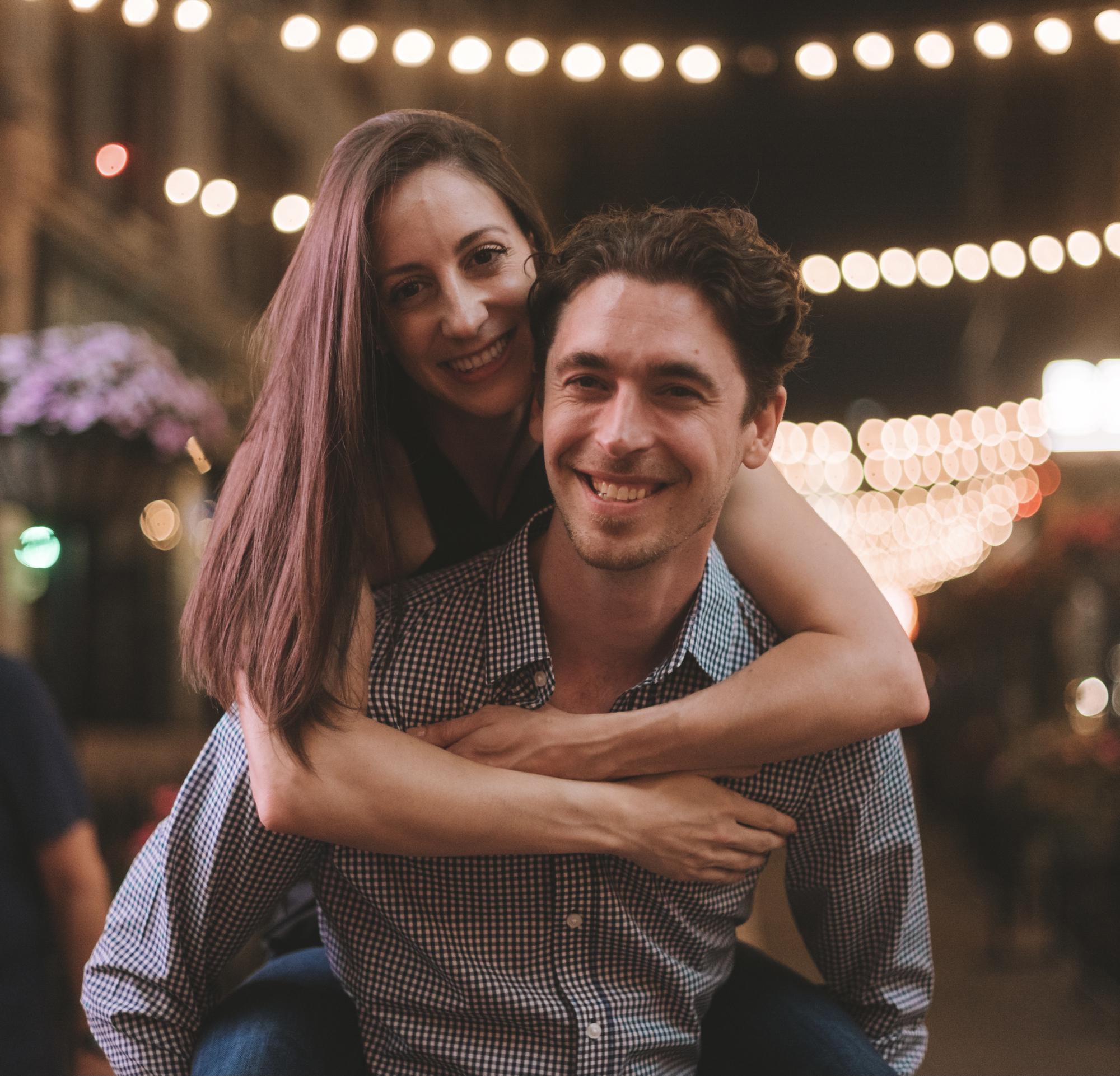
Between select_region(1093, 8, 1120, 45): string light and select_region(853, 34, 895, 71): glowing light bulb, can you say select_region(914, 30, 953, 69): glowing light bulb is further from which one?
select_region(1093, 8, 1120, 45): string light

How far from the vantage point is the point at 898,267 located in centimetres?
530

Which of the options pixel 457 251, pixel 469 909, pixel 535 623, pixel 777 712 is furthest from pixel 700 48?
pixel 469 909

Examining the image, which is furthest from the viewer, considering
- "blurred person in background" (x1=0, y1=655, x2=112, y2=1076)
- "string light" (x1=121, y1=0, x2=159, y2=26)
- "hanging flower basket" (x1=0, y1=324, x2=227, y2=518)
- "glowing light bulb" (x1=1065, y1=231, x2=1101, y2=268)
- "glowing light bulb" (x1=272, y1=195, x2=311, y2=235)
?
"glowing light bulb" (x1=1065, y1=231, x2=1101, y2=268)

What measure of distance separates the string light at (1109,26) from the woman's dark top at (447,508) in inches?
97.3

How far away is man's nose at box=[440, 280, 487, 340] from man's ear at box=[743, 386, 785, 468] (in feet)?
1.63

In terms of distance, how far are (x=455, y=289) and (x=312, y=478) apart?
0.43 meters

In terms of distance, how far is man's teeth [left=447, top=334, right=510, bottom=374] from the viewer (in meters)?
2.17

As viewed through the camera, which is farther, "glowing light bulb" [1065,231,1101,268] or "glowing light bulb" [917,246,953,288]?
"glowing light bulb" [917,246,953,288]

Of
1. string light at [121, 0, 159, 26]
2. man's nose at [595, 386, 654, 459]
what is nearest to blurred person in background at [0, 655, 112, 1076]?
man's nose at [595, 386, 654, 459]

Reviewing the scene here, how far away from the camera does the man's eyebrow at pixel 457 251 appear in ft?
6.88

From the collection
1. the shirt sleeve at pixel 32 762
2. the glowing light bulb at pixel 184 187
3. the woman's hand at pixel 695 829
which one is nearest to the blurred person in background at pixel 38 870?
the shirt sleeve at pixel 32 762

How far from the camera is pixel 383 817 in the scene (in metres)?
1.83

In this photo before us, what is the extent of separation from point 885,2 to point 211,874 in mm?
3339

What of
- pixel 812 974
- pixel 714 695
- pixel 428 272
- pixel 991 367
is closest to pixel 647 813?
pixel 714 695
